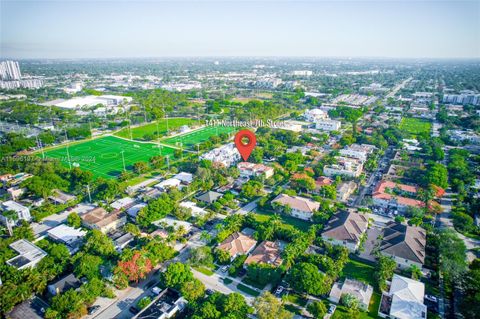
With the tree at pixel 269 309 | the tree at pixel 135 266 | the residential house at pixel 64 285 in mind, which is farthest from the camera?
the tree at pixel 135 266

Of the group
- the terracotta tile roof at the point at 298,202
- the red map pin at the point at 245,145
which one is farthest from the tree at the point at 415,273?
the red map pin at the point at 245,145

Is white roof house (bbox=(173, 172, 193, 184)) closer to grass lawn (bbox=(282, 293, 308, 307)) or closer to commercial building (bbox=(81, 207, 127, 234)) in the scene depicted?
commercial building (bbox=(81, 207, 127, 234))

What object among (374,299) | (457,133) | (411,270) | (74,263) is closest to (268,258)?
(374,299)

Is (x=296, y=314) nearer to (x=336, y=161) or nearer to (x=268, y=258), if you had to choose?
(x=268, y=258)

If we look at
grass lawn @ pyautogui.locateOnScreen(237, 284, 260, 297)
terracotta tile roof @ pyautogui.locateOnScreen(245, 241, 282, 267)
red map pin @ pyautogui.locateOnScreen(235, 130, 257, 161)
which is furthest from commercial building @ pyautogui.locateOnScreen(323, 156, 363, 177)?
grass lawn @ pyautogui.locateOnScreen(237, 284, 260, 297)

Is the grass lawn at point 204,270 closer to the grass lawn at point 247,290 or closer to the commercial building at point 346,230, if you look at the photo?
the grass lawn at point 247,290

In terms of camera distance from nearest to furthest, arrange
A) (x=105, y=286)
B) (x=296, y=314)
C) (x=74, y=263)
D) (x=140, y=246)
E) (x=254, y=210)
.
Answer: (x=296, y=314)
(x=105, y=286)
(x=74, y=263)
(x=140, y=246)
(x=254, y=210)
